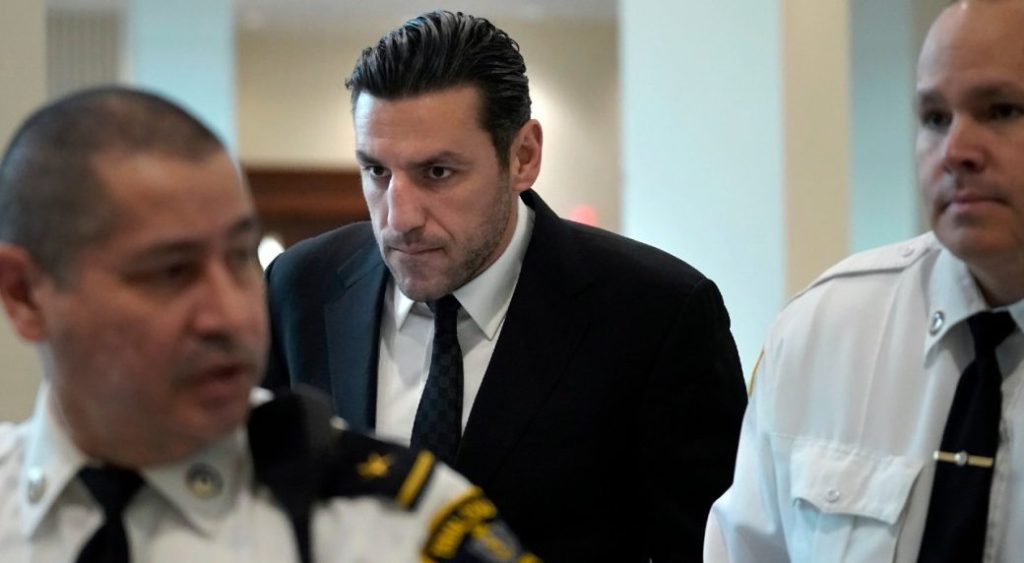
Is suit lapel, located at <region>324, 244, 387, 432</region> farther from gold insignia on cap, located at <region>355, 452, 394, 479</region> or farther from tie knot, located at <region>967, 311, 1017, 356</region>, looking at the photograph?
tie knot, located at <region>967, 311, 1017, 356</region>

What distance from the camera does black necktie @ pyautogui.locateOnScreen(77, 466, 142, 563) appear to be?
112cm

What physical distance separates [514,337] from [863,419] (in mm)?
535

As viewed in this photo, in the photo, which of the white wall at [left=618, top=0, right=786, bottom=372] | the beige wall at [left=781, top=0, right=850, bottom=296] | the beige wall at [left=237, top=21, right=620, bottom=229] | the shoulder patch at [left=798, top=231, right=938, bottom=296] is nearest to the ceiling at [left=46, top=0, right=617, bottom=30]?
the beige wall at [left=237, top=21, right=620, bottom=229]


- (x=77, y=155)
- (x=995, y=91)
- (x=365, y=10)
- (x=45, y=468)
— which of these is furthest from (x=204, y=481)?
(x=365, y=10)

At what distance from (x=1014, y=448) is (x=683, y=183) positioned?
1.73m

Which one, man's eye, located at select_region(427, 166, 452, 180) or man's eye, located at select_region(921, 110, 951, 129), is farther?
man's eye, located at select_region(427, 166, 452, 180)

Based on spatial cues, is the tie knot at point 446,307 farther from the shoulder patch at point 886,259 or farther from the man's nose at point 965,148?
the man's nose at point 965,148

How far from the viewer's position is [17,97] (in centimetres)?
222

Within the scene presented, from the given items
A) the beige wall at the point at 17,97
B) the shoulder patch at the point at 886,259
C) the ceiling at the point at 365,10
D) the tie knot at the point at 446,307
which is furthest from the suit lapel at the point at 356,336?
the ceiling at the point at 365,10

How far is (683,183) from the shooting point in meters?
3.23

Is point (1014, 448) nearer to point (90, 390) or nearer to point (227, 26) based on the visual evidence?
point (90, 390)

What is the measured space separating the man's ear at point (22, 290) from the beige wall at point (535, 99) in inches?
251

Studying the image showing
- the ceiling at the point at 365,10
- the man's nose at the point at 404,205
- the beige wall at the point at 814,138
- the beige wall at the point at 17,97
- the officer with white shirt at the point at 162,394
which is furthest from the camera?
the ceiling at the point at 365,10

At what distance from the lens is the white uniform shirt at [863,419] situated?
1.63 metres
